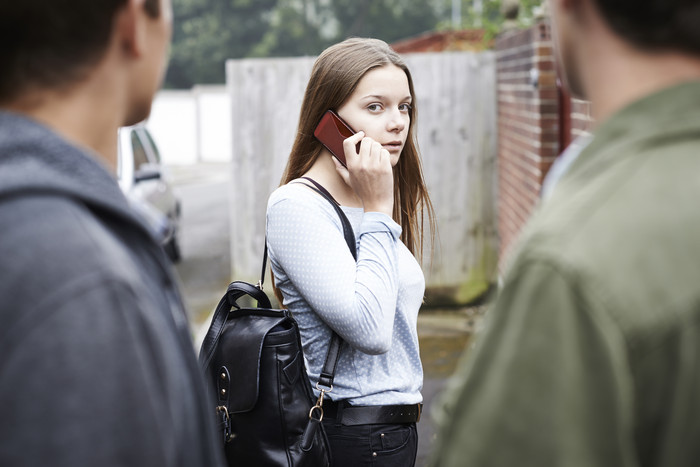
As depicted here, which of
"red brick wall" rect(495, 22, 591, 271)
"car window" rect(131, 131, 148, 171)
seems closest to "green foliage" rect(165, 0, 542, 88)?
"car window" rect(131, 131, 148, 171)

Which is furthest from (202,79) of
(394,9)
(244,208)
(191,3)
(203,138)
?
(244,208)

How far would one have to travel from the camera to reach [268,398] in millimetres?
2135

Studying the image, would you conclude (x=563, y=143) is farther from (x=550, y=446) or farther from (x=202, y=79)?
(x=202, y=79)

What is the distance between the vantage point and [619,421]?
87 cm

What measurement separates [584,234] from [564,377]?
17 cm

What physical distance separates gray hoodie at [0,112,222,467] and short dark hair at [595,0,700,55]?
0.70 meters

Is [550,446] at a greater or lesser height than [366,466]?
greater

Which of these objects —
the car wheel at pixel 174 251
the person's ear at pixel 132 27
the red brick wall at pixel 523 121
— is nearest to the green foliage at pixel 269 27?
the car wheel at pixel 174 251

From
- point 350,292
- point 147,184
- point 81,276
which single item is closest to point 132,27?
point 81,276

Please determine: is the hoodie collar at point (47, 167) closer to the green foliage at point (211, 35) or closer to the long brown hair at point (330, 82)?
the long brown hair at point (330, 82)

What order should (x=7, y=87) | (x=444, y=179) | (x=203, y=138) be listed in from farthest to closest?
(x=203, y=138)
(x=444, y=179)
(x=7, y=87)

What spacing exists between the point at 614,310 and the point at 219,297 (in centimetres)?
751

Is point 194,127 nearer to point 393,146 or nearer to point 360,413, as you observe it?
point 393,146

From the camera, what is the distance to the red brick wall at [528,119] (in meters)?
5.07
